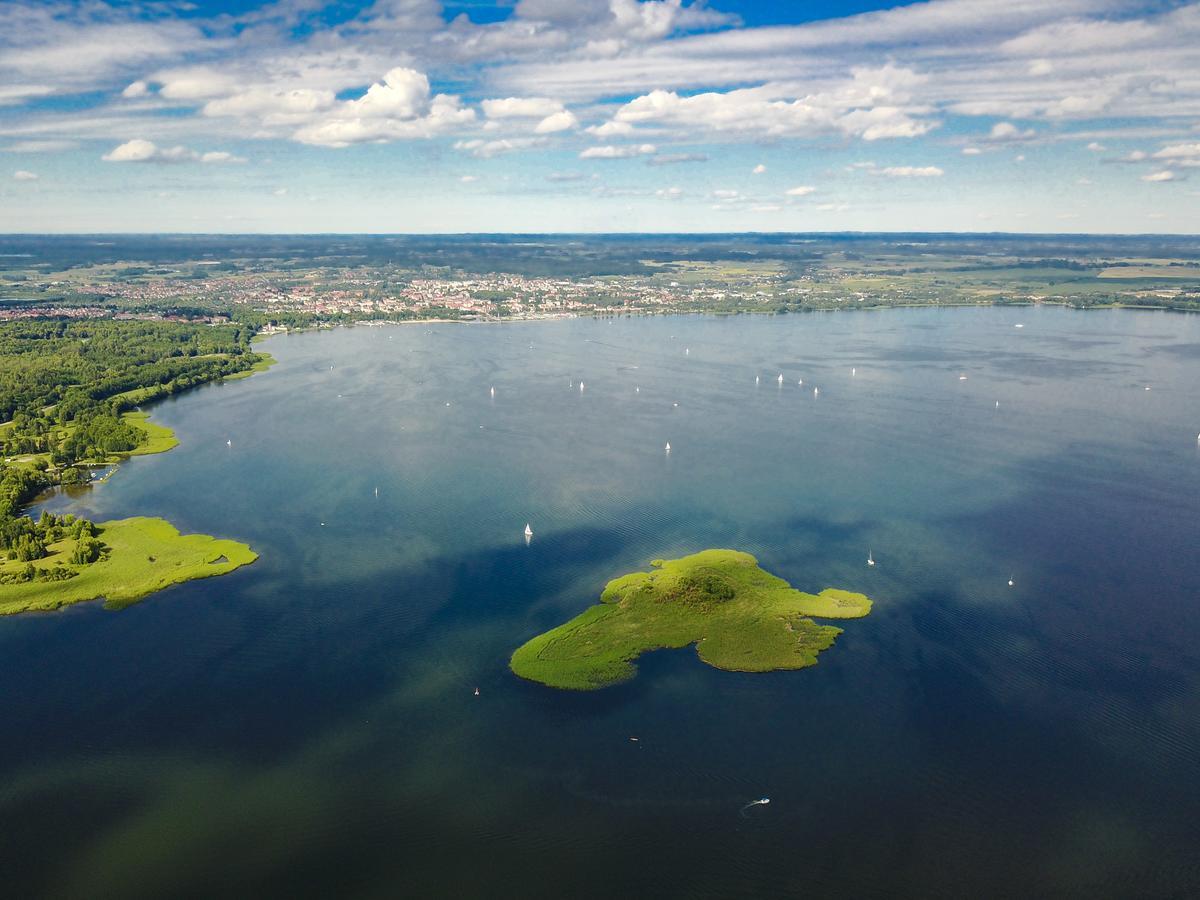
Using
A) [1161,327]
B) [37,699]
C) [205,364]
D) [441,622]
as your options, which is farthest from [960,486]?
[1161,327]

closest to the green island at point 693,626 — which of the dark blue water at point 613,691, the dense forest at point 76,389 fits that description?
the dark blue water at point 613,691

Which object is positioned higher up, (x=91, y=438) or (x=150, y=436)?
(x=91, y=438)

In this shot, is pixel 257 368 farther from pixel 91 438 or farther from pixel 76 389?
pixel 91 438

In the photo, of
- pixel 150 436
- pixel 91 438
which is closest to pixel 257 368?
pixel 150 436

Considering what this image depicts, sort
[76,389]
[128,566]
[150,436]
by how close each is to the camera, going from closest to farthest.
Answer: [128,566], [150,436], [76,389]

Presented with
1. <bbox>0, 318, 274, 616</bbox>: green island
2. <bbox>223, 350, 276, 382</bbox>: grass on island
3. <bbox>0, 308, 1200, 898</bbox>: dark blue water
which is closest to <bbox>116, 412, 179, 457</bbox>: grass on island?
<bbox>0, 318, 274, 616</bbox>: green island

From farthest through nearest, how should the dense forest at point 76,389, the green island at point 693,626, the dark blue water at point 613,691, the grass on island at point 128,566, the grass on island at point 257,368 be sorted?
the grass on island at point 257,368, the dense forest at point 76,389, the grass on island at point 128,566, the green island at point 693,626, the dark blue water at point 613,691

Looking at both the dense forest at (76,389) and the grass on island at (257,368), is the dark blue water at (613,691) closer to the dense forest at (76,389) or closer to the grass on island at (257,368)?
the dense forest at (76,389)
